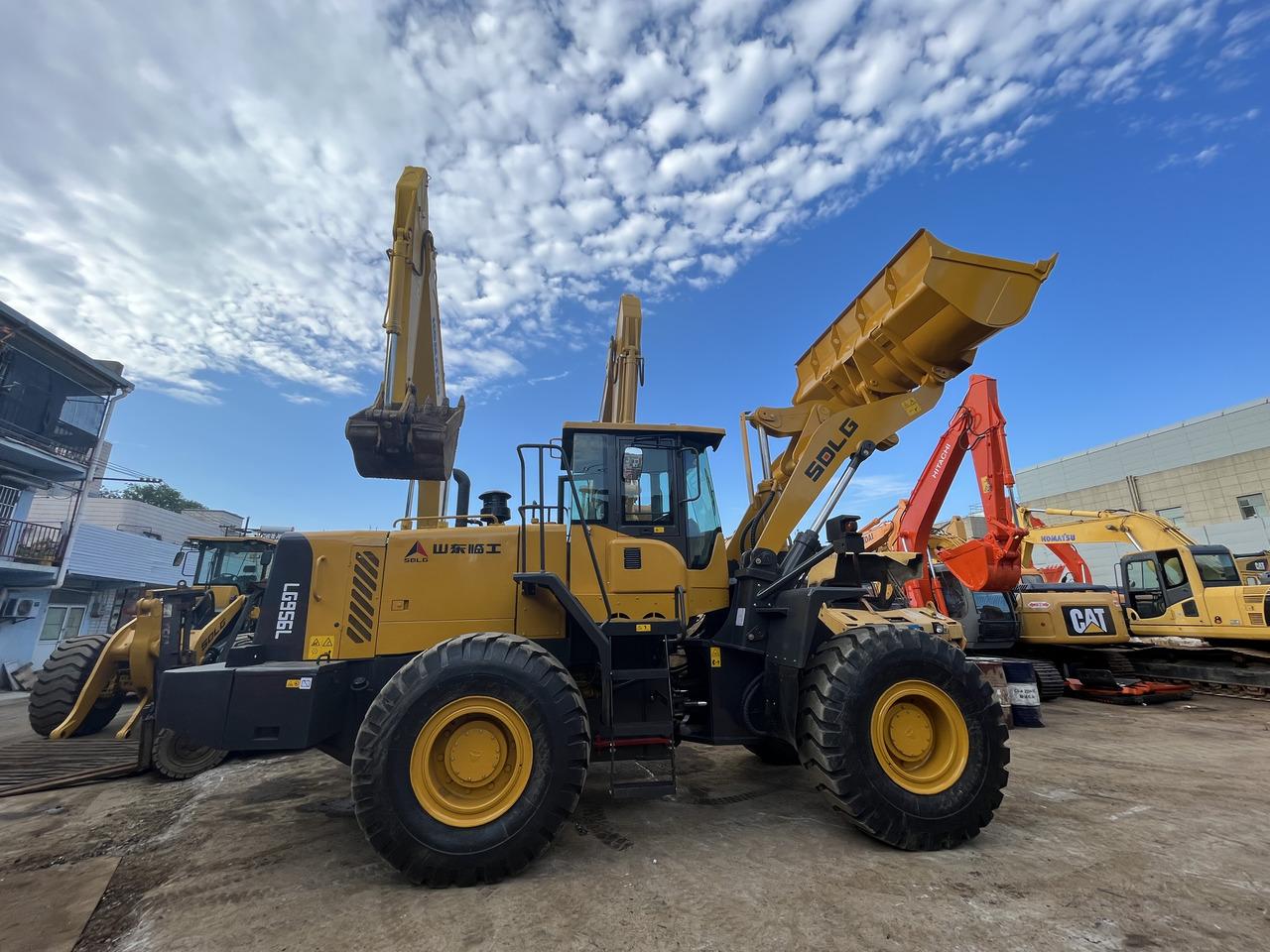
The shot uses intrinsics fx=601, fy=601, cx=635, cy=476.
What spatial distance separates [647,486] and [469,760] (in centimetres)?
239

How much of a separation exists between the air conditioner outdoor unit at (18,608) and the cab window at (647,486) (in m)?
21.2

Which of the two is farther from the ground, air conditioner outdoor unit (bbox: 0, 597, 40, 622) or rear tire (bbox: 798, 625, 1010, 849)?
air conditioner outdoor unit (bbox: 0, 597, 40, 622)

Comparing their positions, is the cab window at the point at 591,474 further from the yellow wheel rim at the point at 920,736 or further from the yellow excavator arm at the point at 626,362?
the yellow excavator arm at the point at 626,362

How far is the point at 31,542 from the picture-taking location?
1731 centimetres

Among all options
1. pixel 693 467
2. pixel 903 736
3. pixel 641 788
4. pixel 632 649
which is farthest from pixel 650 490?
pixel 903 736

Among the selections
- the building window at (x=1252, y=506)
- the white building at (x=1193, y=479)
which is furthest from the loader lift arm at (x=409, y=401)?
the building window at (x=1252, y=506)

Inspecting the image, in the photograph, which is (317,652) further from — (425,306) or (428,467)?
(425,306)

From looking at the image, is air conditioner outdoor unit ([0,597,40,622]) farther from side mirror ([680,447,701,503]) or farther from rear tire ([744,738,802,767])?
side mirror ([680,447,701,503])

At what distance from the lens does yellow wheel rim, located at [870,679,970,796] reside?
4.08 metres

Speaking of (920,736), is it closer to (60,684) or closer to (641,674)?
(641,674)

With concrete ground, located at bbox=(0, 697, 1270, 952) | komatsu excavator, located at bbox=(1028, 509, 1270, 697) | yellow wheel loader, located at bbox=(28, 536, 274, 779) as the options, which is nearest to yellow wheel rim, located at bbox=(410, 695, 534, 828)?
concrete ground, located at bbox=(0, 697, 1270, 952)

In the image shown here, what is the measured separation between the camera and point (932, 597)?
1036 cm

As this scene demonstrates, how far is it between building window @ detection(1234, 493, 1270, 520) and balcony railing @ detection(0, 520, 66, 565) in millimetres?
47971

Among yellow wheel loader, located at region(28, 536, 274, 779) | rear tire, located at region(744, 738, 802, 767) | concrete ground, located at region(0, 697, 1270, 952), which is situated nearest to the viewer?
concrete ground, located at region(0, 697, 1270, 952)
